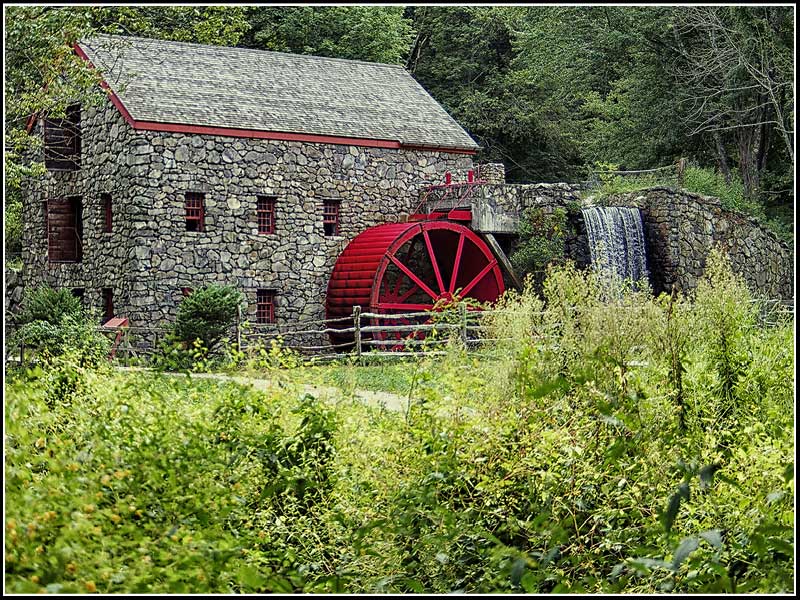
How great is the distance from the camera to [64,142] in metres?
19.8

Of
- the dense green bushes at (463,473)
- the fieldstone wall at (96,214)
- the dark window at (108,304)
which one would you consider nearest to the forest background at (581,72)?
the fieldstone wall at (96,214)

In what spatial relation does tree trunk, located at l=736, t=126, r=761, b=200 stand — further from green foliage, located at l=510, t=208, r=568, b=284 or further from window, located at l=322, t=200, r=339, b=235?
window, located at l=322, t=200, r=339, b=235

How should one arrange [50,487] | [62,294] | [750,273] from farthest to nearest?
[750,273] < [62,294] < [50,487]

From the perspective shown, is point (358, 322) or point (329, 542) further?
point (358, 322)

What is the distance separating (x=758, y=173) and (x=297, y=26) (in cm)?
1145

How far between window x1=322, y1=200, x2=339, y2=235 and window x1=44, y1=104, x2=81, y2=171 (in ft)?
14.5

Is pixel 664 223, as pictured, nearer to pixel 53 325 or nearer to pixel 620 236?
pixel 620 236

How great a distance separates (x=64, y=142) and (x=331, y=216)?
5014 mm

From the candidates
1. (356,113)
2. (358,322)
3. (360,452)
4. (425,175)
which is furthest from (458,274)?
(360,452)

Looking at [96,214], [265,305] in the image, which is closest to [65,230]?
[96,214]

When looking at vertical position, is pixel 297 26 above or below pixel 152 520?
above

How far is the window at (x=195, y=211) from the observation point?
58.9 ft

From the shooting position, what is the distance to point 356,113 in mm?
20406

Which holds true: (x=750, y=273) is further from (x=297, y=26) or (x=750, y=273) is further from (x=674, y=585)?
(x=674, y=585)
